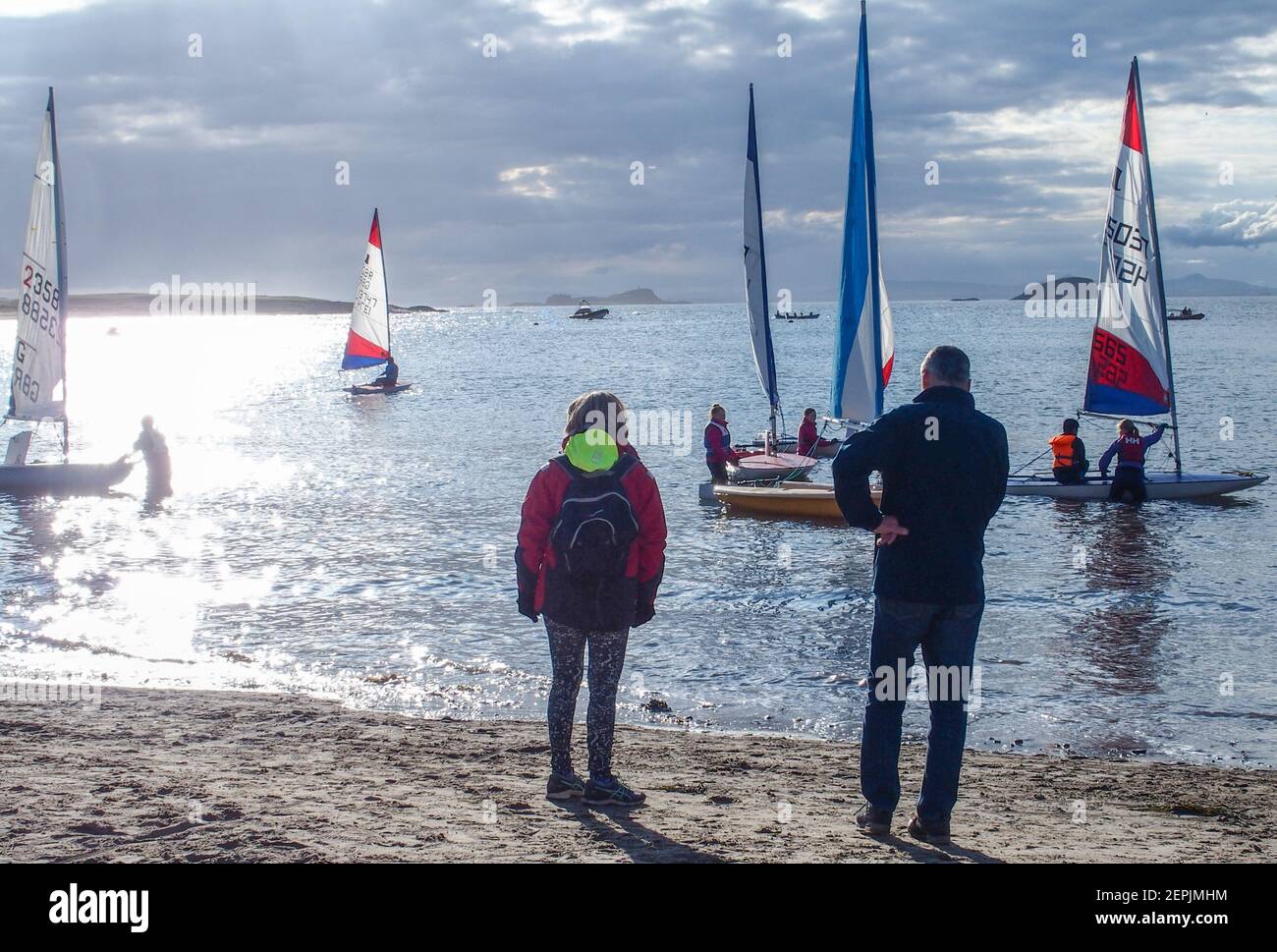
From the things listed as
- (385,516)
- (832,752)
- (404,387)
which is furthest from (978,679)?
(404,387)

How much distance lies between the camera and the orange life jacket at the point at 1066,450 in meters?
21.4

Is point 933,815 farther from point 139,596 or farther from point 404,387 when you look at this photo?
point 404,387

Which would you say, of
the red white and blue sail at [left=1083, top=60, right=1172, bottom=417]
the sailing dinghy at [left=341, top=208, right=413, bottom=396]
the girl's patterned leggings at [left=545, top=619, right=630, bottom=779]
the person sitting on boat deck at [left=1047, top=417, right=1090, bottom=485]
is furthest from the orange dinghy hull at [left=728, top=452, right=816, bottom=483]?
the sailing dinghy at [left=341, top=208, right=413, bottom=396]

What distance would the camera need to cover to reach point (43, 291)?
22719 mm

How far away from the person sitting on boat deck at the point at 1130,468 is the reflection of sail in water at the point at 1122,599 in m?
0.27

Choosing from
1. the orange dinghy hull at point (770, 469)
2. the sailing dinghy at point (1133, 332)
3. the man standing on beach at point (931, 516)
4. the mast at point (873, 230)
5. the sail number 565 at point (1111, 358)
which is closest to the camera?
the man standing on beach at point (931, 516)

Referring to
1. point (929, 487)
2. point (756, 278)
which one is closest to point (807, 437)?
point (756, 278)

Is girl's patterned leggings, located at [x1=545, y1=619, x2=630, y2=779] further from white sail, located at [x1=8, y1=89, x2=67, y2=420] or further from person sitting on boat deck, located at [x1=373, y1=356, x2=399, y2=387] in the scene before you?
person sitting on boat deck, located at [x1=373, y1=356, x2=399, y2=387]

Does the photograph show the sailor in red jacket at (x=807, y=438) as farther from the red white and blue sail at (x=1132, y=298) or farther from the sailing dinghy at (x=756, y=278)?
the red white and blue sail at (x=1132, y=298)

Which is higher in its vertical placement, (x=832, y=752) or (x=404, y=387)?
(x=404, y=387)

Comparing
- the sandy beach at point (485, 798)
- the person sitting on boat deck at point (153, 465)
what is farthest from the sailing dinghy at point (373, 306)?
the sandy beach at point (485, 798)

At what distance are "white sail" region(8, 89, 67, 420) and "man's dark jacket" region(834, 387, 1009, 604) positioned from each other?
21.3 m
